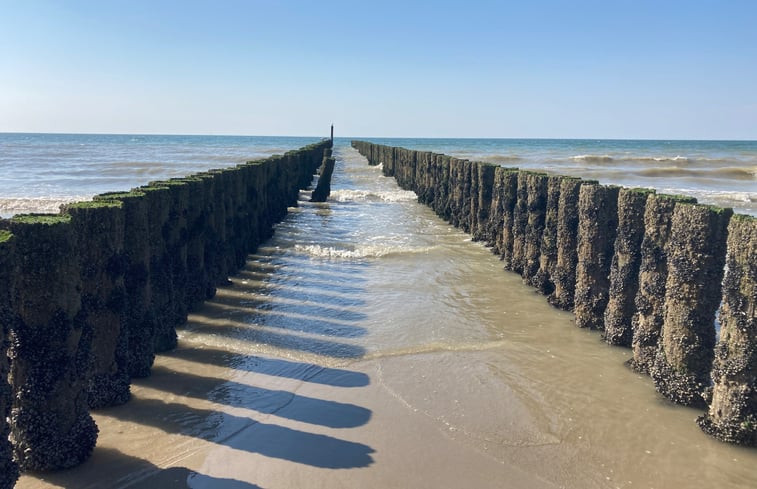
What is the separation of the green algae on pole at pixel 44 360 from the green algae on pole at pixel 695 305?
247 inches

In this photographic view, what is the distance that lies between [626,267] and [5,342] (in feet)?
24.6

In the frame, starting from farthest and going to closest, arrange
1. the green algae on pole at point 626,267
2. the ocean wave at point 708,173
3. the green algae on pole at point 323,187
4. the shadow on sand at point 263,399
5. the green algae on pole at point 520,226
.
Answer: the ocean wave at point 708,173 → the green algae on pole at point 323,187 → the green algae on pole at point 520,226 → the green algae on pole at point 626,267 → the shadow on sand at point 263,399

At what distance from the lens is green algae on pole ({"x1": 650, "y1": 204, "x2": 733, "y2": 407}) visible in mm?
6375

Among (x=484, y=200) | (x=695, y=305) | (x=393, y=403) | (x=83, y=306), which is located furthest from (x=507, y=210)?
(x=83, y=306)

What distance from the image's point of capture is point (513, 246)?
12.9m

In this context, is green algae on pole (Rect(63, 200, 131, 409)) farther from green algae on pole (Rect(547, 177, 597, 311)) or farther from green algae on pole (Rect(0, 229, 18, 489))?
green algae on pole (Rect(547, 177, 597, 311))

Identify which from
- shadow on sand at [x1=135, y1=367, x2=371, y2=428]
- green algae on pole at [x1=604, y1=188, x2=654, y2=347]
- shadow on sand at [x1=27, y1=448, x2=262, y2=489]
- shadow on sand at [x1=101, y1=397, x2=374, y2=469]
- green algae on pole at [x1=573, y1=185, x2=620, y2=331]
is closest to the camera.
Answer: shadow on sand at [x1=27, y1=448, x2=262, y2=489]

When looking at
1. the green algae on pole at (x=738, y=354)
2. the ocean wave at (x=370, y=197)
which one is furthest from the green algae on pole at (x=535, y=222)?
the ocean wave at (x=370, y=197)

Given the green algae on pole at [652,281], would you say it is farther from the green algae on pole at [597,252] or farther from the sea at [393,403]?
the green algae on pole at [597,252]

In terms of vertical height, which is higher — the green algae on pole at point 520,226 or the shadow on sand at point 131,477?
the green algae on pole at point 520,226

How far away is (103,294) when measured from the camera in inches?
233

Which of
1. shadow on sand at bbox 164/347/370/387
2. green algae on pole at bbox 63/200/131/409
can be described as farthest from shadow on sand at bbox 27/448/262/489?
shadow on sand at bbox 164/347/370/387

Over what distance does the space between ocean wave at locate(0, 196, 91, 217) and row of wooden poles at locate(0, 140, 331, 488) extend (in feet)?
51.6

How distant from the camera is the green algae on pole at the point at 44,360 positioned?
4.63m
